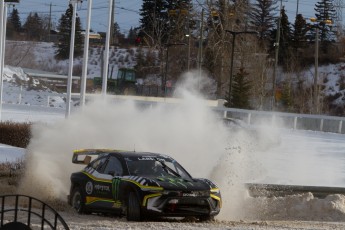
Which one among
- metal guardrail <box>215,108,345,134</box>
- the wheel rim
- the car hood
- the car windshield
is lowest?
metal guardrail <box>215,108,345,134</box>

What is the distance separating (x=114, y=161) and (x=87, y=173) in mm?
805

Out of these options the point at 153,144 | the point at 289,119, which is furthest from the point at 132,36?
the point at 153,144

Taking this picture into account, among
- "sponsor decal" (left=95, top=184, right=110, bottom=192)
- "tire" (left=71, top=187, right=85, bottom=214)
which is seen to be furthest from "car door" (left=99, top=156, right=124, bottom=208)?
"tire" (left=71, top=187, right=85, bottom=214)

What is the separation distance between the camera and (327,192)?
23609mm

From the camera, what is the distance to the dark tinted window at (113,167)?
17.9 metres

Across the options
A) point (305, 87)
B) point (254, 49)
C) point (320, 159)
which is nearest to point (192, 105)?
point (320, 159)

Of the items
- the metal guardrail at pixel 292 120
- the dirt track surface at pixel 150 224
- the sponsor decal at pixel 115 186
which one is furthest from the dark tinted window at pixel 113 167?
the metal guardrail at pixel 292 120

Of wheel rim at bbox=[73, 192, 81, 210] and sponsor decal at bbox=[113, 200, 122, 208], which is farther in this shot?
wheel rim at bbox=[73, 192, 81, 210]

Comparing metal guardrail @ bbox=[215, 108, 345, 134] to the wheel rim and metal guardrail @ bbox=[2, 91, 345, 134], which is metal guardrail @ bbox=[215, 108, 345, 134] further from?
the wheel rim

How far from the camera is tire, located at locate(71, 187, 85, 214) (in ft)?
60.8

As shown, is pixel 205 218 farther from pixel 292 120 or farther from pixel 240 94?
pixel 240 94

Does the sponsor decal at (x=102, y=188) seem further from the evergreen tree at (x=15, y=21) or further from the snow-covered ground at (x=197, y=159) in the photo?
the evergreen tree at (x=15, y=21)

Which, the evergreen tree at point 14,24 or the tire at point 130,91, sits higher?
the evergreen tree at point 14,24

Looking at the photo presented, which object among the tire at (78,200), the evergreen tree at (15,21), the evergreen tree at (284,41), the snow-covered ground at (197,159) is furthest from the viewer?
the evergreen tree at (15,21)
